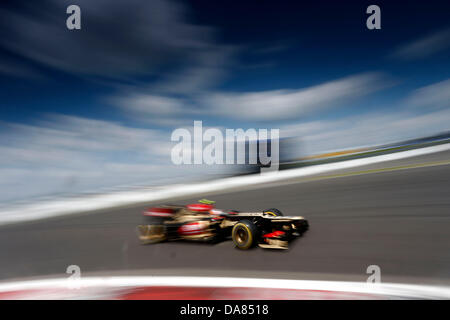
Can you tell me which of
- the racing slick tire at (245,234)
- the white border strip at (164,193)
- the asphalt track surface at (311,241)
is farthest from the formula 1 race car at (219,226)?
the white border strip at (164,193)

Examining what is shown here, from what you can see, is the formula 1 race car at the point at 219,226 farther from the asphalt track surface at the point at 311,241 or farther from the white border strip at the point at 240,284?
the white border strip at the point at 240,284

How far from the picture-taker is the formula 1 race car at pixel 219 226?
360 cm

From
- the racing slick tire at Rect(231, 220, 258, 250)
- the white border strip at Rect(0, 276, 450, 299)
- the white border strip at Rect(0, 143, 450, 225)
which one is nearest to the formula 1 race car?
the racing slick tire at Rect(231, 220, 258, 250)

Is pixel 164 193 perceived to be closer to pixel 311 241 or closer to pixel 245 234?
pixel 245 234

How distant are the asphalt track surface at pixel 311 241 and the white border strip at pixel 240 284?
140 millimetres

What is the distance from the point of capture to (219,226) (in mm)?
4000

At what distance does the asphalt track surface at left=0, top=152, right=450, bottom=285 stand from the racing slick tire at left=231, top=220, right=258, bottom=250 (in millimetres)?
110

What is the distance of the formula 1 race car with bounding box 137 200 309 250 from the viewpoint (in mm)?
3602

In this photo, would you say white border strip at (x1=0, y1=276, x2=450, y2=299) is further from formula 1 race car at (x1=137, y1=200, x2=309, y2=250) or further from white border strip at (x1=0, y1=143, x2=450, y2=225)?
white border strip at (x1=0, y1=143, x2=450, y2=225)

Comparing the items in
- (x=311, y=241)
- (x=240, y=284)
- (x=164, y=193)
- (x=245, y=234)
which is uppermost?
(x=164, y=193)

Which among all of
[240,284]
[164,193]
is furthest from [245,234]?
[164,193]

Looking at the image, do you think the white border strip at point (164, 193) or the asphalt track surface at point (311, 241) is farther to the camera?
the white border strip at point (164, 193)

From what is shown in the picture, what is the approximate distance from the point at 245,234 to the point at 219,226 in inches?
19.8
